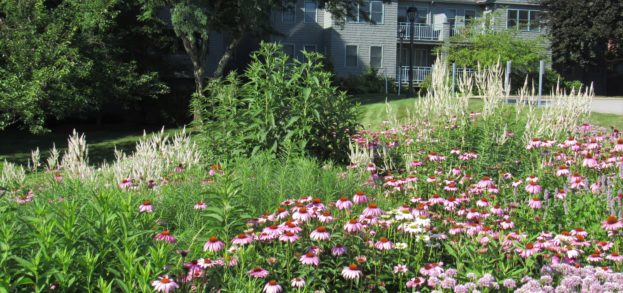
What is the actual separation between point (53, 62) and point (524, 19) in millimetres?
32065

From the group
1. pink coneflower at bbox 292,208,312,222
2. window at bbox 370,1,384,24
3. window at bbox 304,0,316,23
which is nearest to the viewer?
pink coneflower at bbox 292,208,312,222

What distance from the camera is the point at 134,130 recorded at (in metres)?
21.2

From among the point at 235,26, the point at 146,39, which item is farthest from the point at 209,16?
the point at 146,39

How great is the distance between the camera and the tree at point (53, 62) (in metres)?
12.4

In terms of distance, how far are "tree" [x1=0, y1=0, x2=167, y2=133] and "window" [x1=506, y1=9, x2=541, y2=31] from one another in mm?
27506

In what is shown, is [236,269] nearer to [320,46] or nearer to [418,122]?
[418,122]

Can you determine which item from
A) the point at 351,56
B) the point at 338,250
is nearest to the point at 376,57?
the point at 351,56

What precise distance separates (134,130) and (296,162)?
16966 mm

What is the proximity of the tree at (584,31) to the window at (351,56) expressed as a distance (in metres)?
12.4

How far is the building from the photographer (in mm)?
31719

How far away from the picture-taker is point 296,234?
3.14 metres

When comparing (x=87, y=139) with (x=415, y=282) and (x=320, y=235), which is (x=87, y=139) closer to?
(x=320, y=235)

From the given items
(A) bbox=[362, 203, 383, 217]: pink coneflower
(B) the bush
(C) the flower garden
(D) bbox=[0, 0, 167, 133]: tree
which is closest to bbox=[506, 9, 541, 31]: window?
(D) bbox=[0, 0, 167, 133]: tree

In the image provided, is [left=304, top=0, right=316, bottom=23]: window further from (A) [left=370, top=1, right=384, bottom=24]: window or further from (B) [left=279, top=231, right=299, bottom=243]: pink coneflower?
(B) [left=279, top=231, right=299, bottom=243]: pink coneflower
